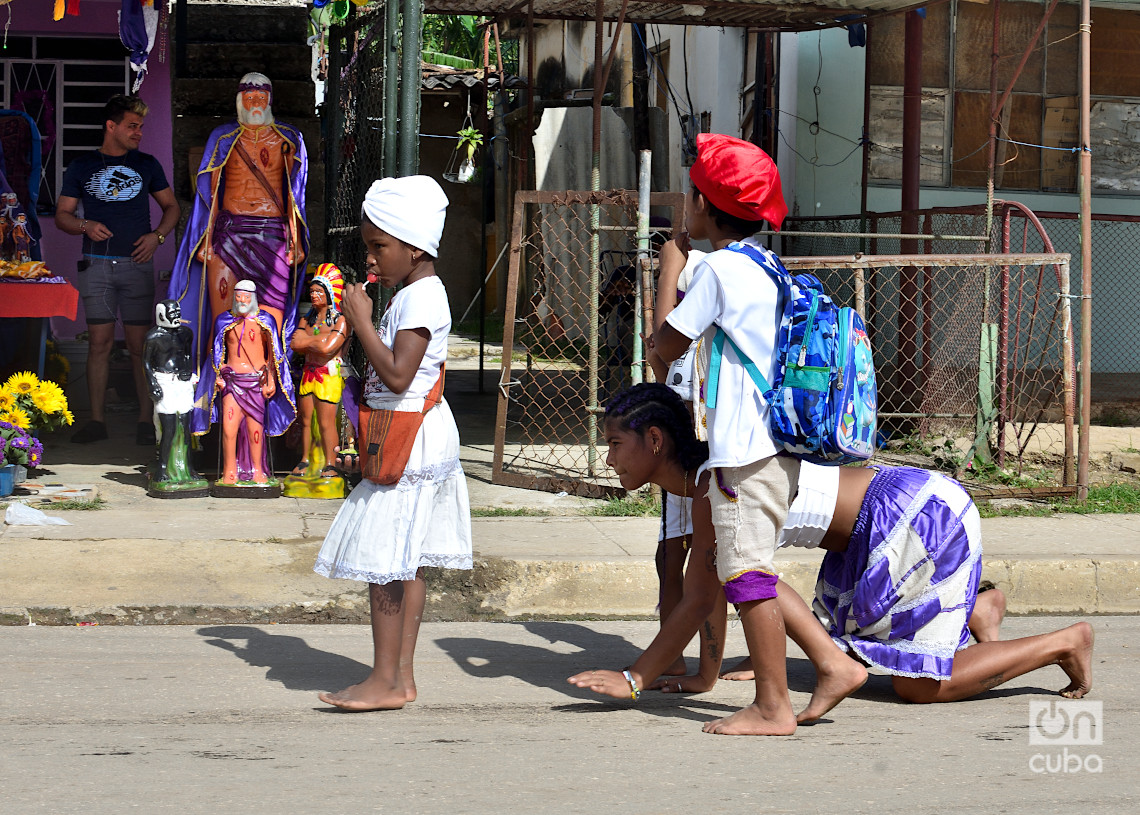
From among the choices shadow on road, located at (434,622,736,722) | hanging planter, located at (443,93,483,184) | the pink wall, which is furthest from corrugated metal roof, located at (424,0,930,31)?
shadow on road, located at (434,622,736,722)

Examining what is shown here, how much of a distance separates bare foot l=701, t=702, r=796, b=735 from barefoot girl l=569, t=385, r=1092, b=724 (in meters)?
0.14

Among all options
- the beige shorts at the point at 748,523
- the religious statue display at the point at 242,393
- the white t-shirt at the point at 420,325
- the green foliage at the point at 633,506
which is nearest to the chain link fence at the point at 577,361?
the green foliage at the point at 633,506

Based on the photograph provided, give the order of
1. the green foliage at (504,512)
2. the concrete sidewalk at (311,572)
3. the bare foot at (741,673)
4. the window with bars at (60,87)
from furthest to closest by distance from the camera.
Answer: the window with bars at (60,87)
the green foliage at (504,512)
the concrete sidewalk at (311,572)
the bare foot at (741,673)

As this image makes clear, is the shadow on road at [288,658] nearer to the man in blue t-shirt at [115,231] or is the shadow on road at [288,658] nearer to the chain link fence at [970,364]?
the chain link fence at [970,364]

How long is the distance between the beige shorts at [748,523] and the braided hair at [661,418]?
0.31 m

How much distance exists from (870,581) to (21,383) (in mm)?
Answer: 5228

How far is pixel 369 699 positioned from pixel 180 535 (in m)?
2.24

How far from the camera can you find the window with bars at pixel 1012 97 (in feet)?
36.0

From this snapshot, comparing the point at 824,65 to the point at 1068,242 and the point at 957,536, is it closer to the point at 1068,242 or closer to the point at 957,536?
the point at 1068,242

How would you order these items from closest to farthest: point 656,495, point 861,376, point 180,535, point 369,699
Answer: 1. point 861,376
2. point 369,699
3. point 180,535
4. point 656,495

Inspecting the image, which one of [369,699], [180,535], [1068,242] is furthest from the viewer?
[1068,242]

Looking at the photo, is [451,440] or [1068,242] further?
[1068,242]

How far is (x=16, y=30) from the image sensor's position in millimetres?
11781

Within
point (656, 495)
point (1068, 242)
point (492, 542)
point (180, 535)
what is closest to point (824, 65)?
point (1068, 242)
